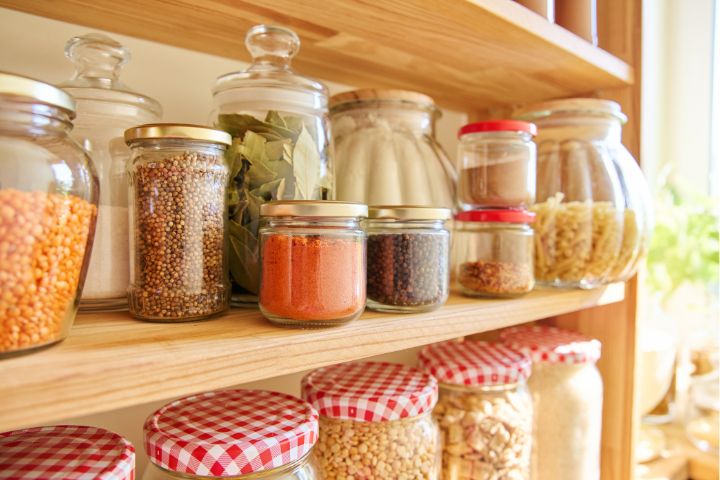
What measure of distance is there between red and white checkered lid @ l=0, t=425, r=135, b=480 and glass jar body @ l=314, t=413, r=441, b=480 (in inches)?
9.1

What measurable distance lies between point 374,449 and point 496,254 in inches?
11.5

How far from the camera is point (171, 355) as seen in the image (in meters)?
0.38

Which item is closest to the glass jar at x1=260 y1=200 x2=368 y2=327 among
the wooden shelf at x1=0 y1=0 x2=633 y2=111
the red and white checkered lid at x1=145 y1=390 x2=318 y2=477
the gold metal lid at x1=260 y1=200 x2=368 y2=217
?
the gold metal lid at x1=260 y1=200 x2=368 y2=217

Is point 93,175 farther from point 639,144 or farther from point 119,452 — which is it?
point 639,144

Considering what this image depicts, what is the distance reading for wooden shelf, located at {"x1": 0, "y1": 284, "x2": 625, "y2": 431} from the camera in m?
0.33

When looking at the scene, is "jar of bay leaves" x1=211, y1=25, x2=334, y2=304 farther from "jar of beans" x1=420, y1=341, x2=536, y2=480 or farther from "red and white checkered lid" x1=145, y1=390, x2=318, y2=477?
"jar of beans" x1=420, y1=341, x2=536, y2=480

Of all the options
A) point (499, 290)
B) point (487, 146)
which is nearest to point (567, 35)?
point (487, 146)

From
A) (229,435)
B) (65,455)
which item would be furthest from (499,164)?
(65,455)

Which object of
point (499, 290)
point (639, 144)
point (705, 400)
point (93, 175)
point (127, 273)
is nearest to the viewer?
point (93, 175)

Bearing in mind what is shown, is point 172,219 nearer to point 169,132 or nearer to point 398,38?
point 169,132

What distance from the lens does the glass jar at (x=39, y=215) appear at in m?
0.34

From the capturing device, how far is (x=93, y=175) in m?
0.41

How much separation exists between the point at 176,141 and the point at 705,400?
1.34m

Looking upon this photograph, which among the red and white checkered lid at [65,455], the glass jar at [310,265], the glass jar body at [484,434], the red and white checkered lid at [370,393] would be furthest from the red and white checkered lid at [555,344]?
the red and white checkered lid at [65,455]
